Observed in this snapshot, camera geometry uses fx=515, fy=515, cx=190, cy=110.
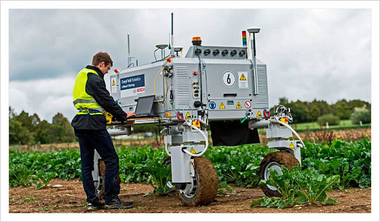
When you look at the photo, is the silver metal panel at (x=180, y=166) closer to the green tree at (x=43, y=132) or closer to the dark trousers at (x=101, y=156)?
the dark trousers at (x=101, y=156)

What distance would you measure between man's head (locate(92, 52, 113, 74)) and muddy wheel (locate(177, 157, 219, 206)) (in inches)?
77.3

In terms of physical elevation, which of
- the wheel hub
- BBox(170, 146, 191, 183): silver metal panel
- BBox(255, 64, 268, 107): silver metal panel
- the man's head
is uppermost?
the man's head

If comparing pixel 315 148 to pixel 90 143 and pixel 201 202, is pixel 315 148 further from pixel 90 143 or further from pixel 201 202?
pixel 90 143

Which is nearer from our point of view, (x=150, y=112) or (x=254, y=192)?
(x=150, y=112)

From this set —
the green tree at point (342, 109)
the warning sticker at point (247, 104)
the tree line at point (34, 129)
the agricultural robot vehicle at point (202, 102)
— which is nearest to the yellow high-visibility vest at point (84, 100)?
the agricultural robot vehicle at point (202, 102)

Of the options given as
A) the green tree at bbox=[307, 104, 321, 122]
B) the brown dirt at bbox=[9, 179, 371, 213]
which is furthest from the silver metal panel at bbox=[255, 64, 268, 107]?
the green tree at bbox=[307, 104, 321, 122]

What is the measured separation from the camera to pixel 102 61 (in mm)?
7824

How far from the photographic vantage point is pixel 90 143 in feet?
26.0

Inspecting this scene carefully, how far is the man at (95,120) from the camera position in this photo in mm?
7566

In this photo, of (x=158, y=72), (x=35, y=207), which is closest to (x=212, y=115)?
(x=158, y=72)

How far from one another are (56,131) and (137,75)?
28.7m

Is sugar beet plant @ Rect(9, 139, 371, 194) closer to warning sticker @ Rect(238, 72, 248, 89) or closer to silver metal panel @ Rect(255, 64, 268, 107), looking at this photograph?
silver metal panel @ Rect(255, 64, 268, 107)

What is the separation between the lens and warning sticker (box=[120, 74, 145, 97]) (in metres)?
9.13

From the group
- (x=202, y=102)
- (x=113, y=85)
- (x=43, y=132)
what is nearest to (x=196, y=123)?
(x=202, y=102)
